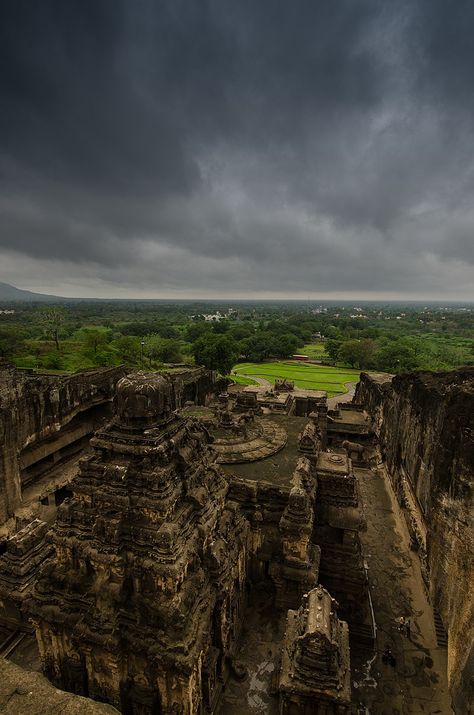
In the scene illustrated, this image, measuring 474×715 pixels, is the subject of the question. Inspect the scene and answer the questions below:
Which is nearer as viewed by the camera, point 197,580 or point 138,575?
point 138,575

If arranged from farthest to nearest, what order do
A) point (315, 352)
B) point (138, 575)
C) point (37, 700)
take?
1. point (315, 352)
2. point (138, 575)
3. point (37, 700)

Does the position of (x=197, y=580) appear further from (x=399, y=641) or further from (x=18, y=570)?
(x=399, y=641)

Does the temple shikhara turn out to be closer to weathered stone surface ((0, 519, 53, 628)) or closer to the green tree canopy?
weathered stone surface ((0, 519, 53, 628))

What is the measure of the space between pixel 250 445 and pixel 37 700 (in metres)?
11.9

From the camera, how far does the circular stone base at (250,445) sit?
14.0m

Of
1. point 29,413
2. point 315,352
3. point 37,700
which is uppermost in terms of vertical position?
point 37,700

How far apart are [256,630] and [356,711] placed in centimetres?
305

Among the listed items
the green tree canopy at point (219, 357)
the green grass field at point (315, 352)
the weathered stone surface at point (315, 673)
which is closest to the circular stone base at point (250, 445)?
the weathered stone surface at point (315, 673)

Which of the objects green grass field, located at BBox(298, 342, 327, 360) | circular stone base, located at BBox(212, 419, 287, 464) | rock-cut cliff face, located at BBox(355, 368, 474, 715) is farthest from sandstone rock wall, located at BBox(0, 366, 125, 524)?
green grass field, located at BBox(298, 342, 327, 360)

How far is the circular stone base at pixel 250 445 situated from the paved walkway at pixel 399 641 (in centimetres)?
632

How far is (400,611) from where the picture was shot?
13070mm

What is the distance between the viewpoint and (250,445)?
48.9 ft

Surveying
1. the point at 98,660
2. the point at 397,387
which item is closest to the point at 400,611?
the point at 98,660

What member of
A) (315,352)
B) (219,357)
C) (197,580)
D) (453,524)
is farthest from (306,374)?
(197,580)
